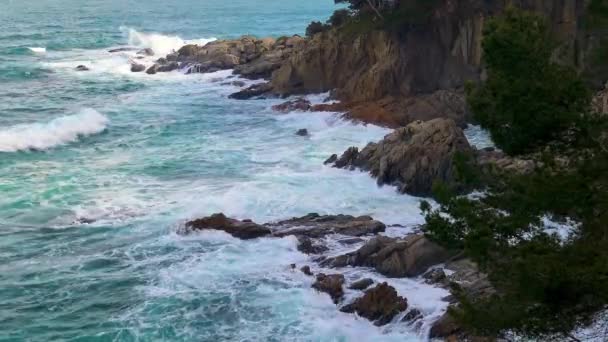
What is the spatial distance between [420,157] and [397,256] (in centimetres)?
868

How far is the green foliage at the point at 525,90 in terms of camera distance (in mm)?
14266

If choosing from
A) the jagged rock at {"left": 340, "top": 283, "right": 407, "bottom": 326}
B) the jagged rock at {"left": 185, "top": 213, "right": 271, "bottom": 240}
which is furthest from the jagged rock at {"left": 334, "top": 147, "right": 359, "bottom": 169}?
the jagged rock at {"left": 340, "top": 283, "right": 407, "bottom": 326}

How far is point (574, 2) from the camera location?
38375 mm

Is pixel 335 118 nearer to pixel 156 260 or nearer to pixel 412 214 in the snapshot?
pixel 412 214

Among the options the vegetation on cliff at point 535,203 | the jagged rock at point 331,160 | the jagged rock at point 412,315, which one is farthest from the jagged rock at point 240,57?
the vegetation on cliff at point 535,203

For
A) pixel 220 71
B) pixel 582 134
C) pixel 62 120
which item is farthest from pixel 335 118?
pixel 582 134

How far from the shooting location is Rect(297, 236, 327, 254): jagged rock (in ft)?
80.2

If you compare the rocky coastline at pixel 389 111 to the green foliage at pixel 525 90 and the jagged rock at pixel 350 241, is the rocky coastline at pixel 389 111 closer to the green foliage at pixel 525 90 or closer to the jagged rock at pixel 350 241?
the jagged rock at pixel 350 241

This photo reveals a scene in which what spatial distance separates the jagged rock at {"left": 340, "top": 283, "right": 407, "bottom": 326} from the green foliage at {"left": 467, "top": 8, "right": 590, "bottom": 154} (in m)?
6.30

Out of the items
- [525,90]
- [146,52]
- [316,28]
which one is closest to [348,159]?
[525,90]

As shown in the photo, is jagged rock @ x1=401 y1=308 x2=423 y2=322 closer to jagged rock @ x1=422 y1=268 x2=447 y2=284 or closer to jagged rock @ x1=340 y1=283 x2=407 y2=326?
jagged rock @ x1=340 y1=283 x2=407 y2=326

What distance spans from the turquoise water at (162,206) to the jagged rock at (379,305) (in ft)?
1.11

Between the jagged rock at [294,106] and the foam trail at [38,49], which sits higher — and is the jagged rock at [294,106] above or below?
below

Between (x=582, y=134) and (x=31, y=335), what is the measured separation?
555 inches
